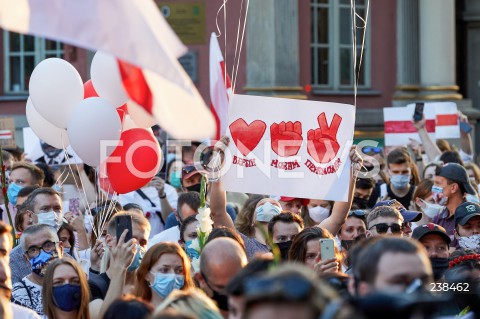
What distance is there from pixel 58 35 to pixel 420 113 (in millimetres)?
8344

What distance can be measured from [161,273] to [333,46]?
13.3m

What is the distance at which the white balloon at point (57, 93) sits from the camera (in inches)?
348

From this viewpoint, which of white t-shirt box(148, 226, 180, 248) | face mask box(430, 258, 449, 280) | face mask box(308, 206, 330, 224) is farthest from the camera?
face mask box(308, 206, 330, 224)

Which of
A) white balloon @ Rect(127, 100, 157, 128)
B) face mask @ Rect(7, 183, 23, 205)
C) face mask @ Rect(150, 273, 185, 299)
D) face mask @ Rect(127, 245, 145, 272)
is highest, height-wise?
white balloon @ Rect(127, 100, 157, 128)

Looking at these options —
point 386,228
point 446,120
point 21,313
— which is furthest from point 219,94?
point 446,120

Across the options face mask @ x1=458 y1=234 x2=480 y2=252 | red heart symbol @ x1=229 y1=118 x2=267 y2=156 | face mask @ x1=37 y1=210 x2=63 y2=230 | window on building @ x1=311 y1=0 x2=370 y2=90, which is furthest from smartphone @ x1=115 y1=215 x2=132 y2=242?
window on building @ x1=311 y1=0 x2=370 y2=90

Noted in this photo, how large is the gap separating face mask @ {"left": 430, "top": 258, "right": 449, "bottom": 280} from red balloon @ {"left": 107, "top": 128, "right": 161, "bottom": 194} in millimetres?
2348

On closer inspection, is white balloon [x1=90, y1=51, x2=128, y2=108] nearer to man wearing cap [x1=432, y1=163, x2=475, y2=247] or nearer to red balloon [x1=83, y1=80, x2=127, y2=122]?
red balloon [x1=83, y1=80, x2=127, y2=122]

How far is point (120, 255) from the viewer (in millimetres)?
Result: 6793

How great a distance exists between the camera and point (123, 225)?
7.21 metres

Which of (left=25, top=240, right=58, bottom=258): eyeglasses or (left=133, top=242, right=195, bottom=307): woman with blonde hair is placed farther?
(left=25, top=240, right=58, bottom=258): eyeglasses

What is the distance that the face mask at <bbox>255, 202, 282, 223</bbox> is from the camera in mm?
8820

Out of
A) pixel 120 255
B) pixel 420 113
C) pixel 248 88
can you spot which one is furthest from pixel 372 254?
pixel 248 88

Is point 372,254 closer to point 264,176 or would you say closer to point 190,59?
point 264,176
